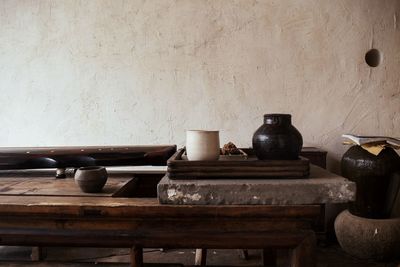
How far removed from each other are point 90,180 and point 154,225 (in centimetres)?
47

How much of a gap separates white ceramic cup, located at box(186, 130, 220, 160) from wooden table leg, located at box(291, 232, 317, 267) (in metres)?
0.49

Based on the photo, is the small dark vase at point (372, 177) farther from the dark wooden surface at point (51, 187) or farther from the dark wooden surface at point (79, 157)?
the dark wooden surface at point (51, 187)

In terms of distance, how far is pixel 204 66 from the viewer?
124 inches

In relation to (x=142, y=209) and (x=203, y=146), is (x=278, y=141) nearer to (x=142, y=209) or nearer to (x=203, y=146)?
(x=203, y=146)

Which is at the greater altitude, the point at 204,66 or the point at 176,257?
the point at 204,66

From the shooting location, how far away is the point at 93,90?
3.21 metres

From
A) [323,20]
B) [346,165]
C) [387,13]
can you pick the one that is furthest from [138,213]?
[387,13]

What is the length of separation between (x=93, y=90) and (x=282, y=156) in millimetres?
2362

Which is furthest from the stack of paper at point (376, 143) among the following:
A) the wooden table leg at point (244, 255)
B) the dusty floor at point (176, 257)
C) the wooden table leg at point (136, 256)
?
the wooden table leg at point (136, 256)

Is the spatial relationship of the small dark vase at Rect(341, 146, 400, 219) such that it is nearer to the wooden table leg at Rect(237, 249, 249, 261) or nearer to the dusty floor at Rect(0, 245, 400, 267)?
the dusty floor at Rect(0, 245, 400, 267)

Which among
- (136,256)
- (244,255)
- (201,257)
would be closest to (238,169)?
(136,256)

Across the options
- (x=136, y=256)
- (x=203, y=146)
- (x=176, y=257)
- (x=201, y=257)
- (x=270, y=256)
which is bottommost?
(x=176, y=257)

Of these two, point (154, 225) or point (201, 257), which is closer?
point (154, 225)

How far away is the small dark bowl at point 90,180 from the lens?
5.15 ft
